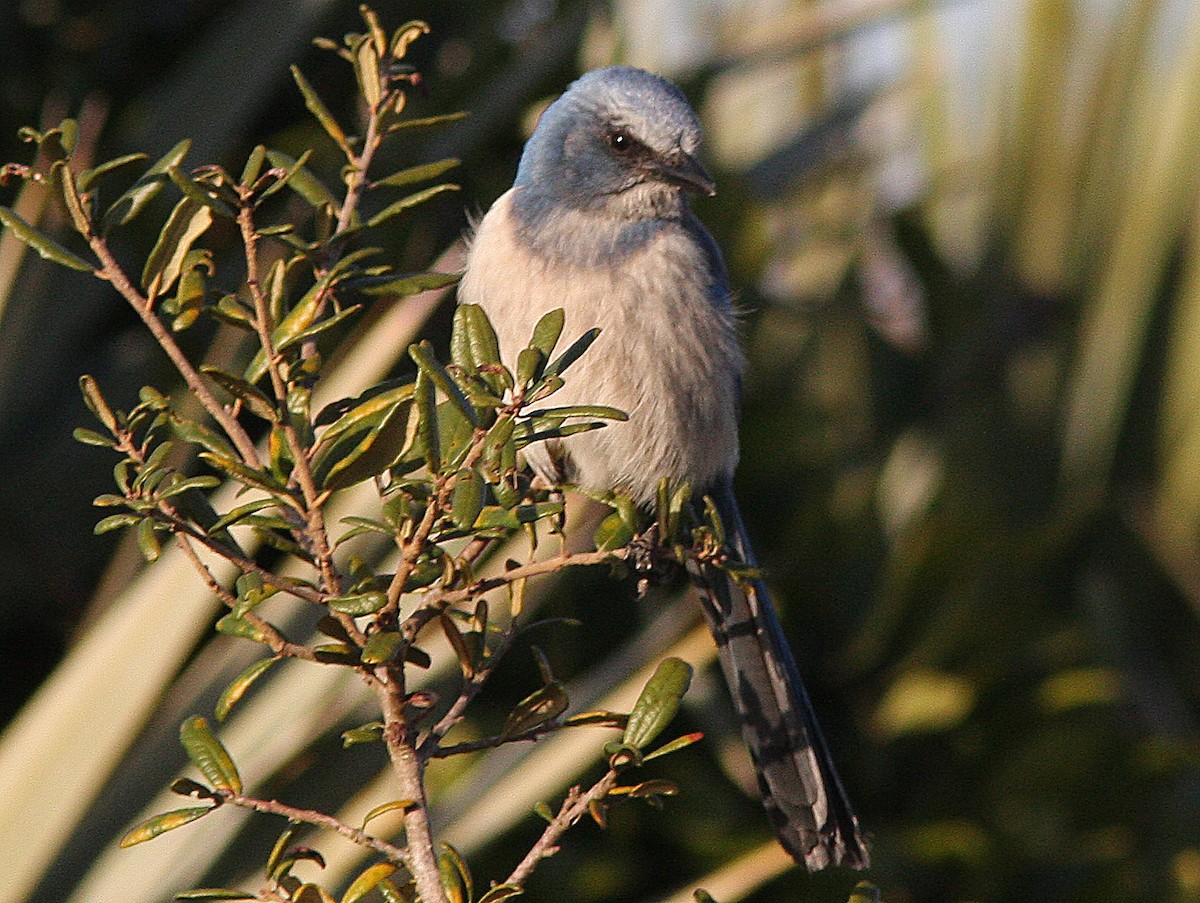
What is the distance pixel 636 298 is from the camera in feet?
7.38

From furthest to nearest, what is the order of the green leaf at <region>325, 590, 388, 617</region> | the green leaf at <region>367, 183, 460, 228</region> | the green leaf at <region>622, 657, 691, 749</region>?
the green leaf at <region>367, 183, 460, 228</region> < the green leaf at <region>622, 657, 691, 749</region> < the green leaf at <region>325, 590, 388, 617</region>

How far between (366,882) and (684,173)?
1357mm

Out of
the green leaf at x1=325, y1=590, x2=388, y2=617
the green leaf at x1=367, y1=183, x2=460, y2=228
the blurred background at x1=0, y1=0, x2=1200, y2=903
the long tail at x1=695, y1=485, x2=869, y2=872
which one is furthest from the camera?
the blurred background at x1=0, y1=0, x2=1200, y2=903

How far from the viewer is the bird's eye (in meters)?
2.27

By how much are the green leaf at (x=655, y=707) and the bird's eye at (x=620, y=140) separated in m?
1.31

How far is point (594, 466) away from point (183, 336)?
3.69ft

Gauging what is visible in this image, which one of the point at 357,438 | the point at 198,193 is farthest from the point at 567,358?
the point at 198,193

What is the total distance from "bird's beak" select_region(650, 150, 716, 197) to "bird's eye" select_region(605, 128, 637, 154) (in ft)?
0.16

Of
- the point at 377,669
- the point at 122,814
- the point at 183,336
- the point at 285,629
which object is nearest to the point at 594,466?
the point at 285,629

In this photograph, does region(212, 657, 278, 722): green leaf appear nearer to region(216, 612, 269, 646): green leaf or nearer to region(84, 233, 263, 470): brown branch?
region(216, 612, 269, 646): green leaf

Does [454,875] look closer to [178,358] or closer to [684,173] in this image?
[178,358]

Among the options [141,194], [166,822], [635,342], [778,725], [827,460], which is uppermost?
[141,194]

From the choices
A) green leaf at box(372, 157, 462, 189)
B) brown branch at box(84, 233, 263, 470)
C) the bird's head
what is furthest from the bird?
brown branch at box(84, 233, 263, 470)

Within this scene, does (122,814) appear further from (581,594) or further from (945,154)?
(945,154)
